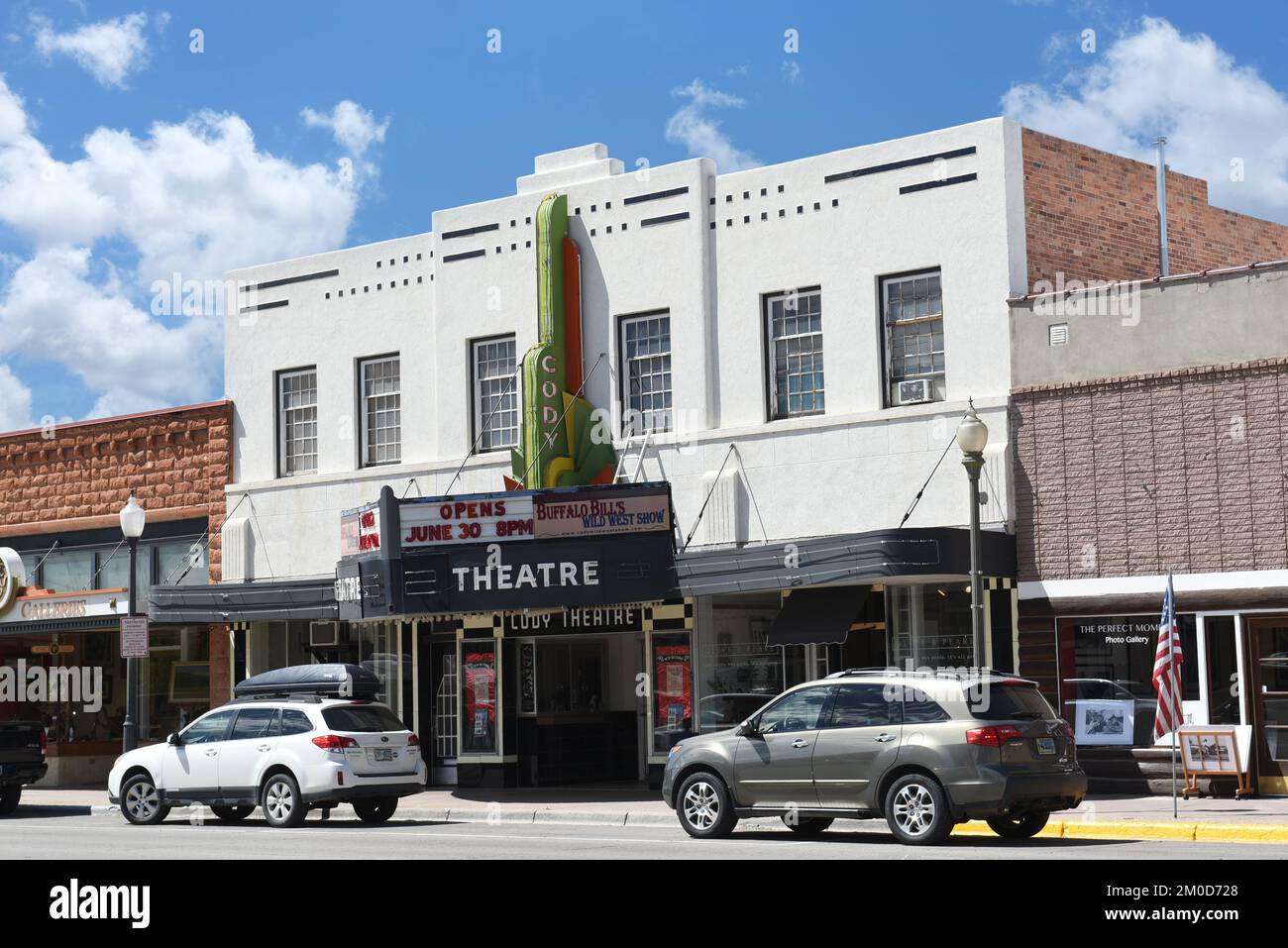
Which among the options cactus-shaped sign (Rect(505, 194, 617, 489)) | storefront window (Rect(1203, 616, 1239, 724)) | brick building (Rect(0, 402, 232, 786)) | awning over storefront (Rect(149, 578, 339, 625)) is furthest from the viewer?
brick building (Rect(0, 402, 232, 786))

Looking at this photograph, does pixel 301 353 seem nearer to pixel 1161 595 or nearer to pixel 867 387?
pixel 867 387

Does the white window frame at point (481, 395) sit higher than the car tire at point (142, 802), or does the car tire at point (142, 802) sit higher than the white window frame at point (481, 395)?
the white window frame at point (481, 395)

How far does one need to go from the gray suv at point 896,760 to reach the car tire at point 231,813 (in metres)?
7.41

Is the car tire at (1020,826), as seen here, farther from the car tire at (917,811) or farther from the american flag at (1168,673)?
the american flag at (1168,673)

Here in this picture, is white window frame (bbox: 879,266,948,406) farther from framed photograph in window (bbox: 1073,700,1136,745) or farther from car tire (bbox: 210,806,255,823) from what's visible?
car tire (bbox: 210,806,255,823)

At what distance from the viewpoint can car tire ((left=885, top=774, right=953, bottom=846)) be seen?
16.2 metres

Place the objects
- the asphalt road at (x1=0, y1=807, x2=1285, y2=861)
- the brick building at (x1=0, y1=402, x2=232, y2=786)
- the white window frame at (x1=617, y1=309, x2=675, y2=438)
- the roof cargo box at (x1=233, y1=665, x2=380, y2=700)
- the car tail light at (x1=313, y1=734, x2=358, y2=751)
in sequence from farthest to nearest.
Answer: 1. the brick building at (x1=0, y1=402, x2=232, y2=786)
2. the white window frame at (x1=617, y1=309, x2=675, y2=438)
3. the roof cargo box at (x1=233, y1=665, x2=380, y2=700)
4. the car tail light at (x1=313, y1=734, x2=358, y2=751)
5. the asphalt road at (x1=0, y1=807, x2=1285, y2=861)

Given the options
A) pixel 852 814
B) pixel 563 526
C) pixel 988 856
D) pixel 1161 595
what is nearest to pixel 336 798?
pixel 563 526

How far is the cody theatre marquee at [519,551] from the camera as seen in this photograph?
79.6 ft

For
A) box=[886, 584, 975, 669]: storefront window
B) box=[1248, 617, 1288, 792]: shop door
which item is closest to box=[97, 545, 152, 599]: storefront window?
box=[886, 584, 975, 669]: storefront window

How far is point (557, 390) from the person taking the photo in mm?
26266

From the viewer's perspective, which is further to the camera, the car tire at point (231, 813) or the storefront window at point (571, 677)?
the storefront window at point (571, 677)

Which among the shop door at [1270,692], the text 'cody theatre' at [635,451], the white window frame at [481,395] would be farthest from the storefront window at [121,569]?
the shop door at [1270,692]

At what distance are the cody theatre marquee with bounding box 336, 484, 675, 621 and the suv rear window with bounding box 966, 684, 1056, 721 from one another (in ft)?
26.6
